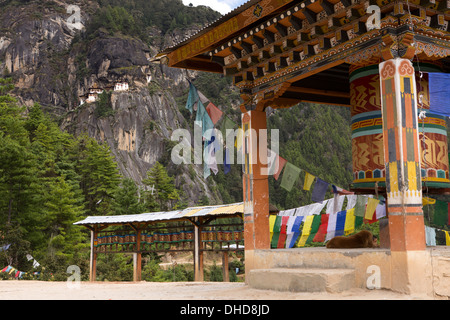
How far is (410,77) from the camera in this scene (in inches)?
285

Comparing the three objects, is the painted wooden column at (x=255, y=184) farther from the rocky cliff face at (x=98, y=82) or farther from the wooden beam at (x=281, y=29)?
the rocky cliff face at (x=98, y=82)

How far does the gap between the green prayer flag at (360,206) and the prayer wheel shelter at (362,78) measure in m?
2.25

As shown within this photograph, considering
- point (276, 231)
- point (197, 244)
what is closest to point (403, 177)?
point (276, 231)

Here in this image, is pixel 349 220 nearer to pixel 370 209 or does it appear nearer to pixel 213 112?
pixel 370 209

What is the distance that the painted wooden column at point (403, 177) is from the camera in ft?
21.9

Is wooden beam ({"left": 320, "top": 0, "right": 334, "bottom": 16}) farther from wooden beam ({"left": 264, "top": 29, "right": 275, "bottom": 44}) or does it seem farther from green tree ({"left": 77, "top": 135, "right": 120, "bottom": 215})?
green tree ({"left": 77, "top": 135, "right": 120, "bottom": 215})

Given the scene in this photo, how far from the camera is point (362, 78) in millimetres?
9453

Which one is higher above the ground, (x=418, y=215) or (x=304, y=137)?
(x=304, y=137)

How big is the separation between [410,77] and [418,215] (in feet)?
7.00

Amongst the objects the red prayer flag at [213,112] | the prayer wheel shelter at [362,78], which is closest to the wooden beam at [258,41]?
the prayer wheel shelter at [362,78]

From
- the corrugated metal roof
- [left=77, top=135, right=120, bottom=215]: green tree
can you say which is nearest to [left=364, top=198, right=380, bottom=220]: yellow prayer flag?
the corrugated metal roof

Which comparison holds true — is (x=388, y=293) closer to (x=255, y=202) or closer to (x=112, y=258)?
(x=255, y=202)

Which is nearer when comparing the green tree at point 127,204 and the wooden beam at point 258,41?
the wooden beam at point 258,41

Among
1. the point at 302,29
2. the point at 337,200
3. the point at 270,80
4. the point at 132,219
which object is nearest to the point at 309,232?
the point at 337,200
